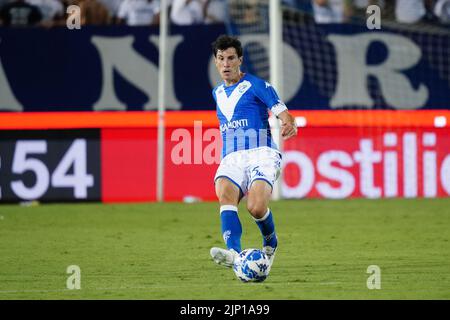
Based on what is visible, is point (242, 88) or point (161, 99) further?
point (161, 99)

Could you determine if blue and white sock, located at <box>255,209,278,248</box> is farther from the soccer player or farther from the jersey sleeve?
the jersey sleeve

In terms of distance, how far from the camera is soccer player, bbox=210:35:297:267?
970 centimetres

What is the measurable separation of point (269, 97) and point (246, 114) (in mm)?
258

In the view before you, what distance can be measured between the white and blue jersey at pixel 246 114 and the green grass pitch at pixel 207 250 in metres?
1.15

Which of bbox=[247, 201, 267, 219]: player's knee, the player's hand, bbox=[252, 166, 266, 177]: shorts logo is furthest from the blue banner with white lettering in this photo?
the player's hand

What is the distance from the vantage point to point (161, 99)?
59.8 ft

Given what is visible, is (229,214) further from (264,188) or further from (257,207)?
(264,188)

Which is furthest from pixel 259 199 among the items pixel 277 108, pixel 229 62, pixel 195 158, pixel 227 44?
pixel 195 158

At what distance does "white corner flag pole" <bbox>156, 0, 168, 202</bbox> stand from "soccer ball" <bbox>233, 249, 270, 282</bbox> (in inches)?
340

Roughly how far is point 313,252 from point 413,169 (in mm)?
6246

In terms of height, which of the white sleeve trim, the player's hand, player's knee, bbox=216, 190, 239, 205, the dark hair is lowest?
player's knee, bbox=216, 190, 239, 205

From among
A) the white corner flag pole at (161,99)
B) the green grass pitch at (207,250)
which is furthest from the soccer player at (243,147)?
the white corner flag pole at (161,99)

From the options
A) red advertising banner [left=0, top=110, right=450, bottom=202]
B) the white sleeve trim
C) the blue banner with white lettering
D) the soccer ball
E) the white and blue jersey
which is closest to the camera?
the soccer ball

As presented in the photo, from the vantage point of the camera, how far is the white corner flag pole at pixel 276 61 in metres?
18.1
